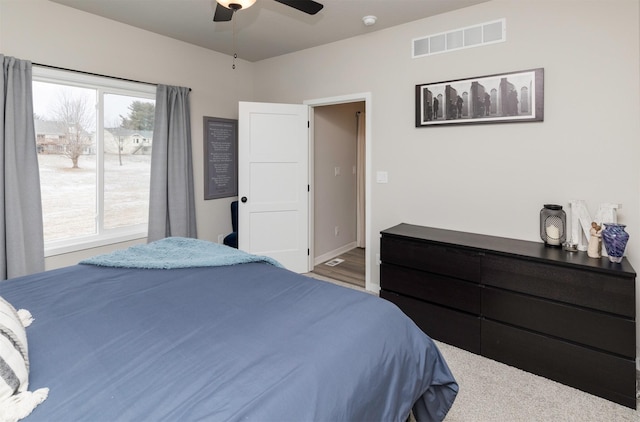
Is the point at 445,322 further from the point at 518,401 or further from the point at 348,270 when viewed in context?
the point at 348,270

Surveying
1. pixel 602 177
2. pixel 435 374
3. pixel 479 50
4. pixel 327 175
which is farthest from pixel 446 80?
pixel 435 374

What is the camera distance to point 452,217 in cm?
309

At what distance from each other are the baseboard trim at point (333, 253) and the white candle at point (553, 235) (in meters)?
2.72

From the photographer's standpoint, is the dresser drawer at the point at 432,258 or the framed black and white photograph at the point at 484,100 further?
the framed black and white photograph at the point at 484,100

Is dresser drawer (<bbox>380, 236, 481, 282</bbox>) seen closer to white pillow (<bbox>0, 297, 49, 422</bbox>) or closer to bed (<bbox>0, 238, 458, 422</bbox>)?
bed (<bbox>0, 238, 458, 422</bbox>)

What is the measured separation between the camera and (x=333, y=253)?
497 cm

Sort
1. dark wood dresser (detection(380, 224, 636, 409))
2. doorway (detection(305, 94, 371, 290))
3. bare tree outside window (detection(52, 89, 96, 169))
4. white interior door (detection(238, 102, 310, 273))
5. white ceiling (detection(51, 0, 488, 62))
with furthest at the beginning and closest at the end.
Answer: doorway (detection(305, 94, 371, 290)), white interior door (detection(238, 102, 310, 273)), bare tree outside window (detection(52, 89, 96, 169)), white ceiling (detection(51, 0, 488, 62)), dark wood dresser (detection(380, 224, 636, 409))

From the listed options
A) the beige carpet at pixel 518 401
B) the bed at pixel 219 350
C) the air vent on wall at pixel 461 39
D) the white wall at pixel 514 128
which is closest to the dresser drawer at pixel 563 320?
the beige carpet at pixel 518 401

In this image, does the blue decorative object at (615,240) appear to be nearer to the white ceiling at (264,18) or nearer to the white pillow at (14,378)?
the white ceiling at (264,18)

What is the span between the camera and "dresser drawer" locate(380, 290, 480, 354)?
251 cm

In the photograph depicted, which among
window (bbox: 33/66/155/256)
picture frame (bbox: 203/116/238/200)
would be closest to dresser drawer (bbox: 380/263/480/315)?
picture frame (bbox: 203/116/238/200)

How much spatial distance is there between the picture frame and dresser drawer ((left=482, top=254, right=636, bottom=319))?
9.98 ft

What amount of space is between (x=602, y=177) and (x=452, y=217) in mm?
1078

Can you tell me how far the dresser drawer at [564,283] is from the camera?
77.7 inches
